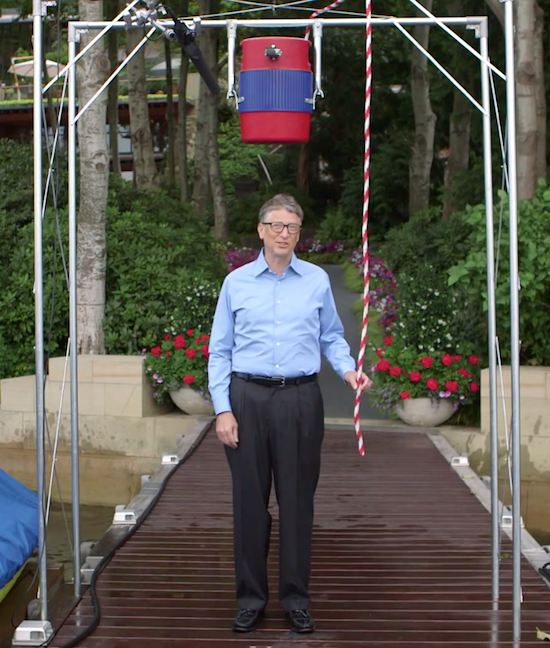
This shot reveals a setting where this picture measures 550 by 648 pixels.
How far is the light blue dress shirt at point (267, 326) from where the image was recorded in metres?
5.49

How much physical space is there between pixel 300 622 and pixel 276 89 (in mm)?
2859

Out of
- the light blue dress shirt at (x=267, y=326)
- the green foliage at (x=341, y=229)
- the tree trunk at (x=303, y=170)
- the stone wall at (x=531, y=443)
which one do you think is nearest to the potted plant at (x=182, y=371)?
the stone wall at (x=531, y=443)

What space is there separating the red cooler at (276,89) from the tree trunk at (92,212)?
18.9 ft

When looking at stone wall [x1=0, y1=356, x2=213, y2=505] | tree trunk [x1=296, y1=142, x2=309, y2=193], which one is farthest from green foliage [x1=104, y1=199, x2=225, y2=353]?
tree trunk [x1=296, y1=142, x2=309, y2=193]

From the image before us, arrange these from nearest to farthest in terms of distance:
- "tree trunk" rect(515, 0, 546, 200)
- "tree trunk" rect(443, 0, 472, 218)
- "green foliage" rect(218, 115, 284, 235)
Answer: "tree trunk" rect(515, 0, 546, 200), "tree trunk" rect(443, 0, 472, 218), "green foliage" rect(218, 115, 284, 235)

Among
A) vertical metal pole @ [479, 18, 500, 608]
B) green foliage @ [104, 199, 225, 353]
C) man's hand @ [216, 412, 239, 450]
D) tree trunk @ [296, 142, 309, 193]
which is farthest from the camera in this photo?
tree trunk @ [296, 142, 309, 193]

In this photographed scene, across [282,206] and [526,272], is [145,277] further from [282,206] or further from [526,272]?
[282,206]

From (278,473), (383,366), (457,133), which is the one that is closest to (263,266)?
(278,473)

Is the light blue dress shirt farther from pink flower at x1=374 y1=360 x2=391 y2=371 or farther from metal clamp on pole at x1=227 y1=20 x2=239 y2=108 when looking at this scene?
pink flower at x1=374 y1=360 x2=391 y2=371

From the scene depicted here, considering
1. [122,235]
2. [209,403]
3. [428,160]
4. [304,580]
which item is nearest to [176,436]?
[209,403]

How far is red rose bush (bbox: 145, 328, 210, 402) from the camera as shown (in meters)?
11.7

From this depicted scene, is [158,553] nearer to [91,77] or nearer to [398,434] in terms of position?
[398,434]

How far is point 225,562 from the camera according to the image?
7.04m

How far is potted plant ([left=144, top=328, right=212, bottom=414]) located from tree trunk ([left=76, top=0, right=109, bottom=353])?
0.82 meters
